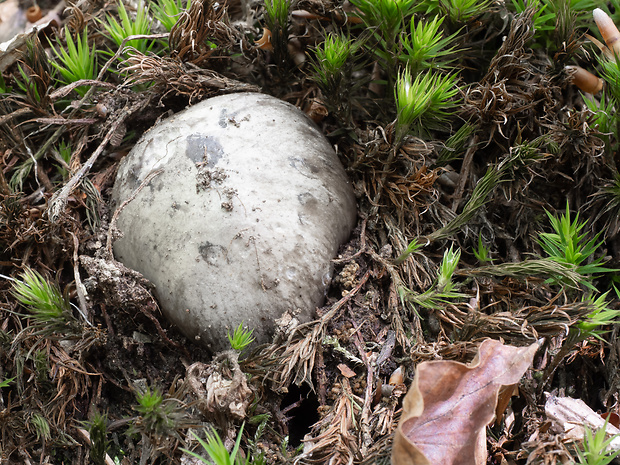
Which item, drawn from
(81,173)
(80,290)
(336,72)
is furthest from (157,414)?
(336,72)

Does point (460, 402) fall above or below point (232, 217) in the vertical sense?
below

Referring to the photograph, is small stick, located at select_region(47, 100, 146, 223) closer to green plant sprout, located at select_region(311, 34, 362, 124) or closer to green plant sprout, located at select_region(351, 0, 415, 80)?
green plant sprout, located at select_region(311, 34, 362, 124)

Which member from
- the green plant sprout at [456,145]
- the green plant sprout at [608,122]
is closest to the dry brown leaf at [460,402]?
the green plant sprout at [456,145]

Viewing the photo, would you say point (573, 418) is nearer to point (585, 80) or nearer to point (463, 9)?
point (585, 80)

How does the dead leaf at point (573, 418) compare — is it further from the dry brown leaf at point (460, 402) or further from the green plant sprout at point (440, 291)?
the green plant sprout at point (440, 291)

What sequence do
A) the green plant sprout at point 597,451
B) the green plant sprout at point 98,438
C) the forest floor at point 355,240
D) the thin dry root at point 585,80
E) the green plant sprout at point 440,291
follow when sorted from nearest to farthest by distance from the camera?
the green plant sprout at point 597,451 < the green plant sprout at point 98,438 < the forest floor at point 355,240 < the green plant sprout at point 440,291 < the thin dry root at point 585,80

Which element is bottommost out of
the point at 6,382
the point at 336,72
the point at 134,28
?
the point at 6,382
